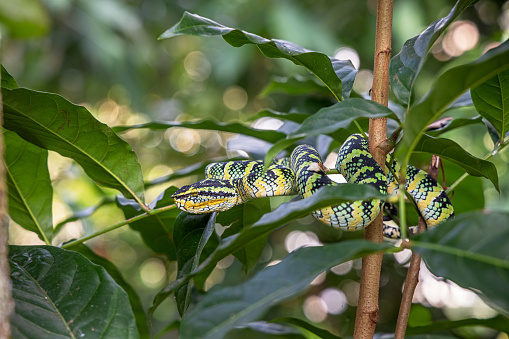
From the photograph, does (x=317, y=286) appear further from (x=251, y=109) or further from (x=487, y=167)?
(x=487, y=167)

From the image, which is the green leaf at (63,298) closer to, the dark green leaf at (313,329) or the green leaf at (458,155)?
the dark green leaf at (313,329)

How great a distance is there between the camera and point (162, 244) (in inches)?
64.9

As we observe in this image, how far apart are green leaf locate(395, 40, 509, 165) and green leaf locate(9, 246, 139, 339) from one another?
2.21 ft

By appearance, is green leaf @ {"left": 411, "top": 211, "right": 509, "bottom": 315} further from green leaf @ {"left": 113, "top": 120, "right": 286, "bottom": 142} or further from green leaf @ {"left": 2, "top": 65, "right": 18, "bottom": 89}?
green leaf @ {"left": 2, "top": 65, "right": 18, "bottom": 89}

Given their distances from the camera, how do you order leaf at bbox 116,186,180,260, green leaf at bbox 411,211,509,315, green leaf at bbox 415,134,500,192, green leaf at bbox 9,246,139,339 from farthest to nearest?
leaf at bbox 116,186,180,260 → green leaf at bbox 415,134,500,192 → green leaf at bbox 9,246,139,339 → green leaf at bbox 411,211,509,315

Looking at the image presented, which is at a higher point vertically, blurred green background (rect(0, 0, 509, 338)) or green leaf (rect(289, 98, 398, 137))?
blurred green background (rect(0, 0, 509, 338))

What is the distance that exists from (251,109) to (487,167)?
479 centimetres

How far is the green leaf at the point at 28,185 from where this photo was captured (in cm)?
133

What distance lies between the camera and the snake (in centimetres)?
127

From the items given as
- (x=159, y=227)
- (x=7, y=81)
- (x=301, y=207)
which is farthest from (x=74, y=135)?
A: (x=301, y=207)

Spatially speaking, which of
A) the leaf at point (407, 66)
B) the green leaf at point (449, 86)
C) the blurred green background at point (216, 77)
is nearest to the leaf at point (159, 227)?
the blurred green background at point (216, 77)

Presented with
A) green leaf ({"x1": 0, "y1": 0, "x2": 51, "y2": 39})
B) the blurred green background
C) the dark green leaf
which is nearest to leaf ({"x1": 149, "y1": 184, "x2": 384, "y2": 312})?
the dark green leaf

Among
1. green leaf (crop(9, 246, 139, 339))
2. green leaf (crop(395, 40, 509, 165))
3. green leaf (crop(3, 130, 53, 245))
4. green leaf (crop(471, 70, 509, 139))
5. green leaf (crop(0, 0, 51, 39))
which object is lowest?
green leaf (crop(9, 246, 139, 339))

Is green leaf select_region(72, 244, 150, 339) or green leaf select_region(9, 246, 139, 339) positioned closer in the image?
green leaf select_region(9, 246, 139, 339)
